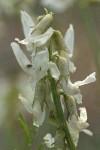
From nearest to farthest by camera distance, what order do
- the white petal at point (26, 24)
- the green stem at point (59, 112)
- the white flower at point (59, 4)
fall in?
the green stem at point (59, 112) → the white petal at point (26, 24) → the white flower at point (59, 4)

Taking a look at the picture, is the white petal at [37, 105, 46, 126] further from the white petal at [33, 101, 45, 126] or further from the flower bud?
the flower bud

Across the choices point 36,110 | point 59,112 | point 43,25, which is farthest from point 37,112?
point 43,25

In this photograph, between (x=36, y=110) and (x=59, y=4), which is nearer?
(x=36, y=110)

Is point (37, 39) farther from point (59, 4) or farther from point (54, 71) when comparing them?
point (59, 4)

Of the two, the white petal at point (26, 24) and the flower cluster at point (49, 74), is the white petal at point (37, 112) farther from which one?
the white petal at point (26, 24)

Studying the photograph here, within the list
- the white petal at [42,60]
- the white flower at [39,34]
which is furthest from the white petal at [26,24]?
the white petal at [42,60]

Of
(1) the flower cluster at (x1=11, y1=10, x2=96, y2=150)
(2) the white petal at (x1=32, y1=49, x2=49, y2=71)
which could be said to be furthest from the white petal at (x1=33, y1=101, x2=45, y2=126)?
(2) the white petal at (x1=32, y1=49, x2=49, y2=71)

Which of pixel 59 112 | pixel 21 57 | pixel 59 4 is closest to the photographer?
pixel 59 112
